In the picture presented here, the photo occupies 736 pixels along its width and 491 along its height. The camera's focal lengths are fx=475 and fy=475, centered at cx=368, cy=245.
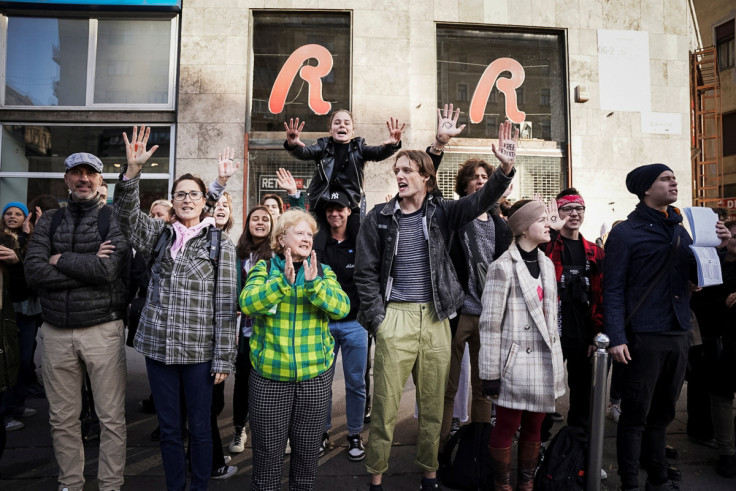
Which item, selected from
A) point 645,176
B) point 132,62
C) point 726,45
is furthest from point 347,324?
point 726,45

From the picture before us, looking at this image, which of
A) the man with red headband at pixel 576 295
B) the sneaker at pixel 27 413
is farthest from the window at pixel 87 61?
the man with red headband at pixel 576 295

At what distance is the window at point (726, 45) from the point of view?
21.1 metres

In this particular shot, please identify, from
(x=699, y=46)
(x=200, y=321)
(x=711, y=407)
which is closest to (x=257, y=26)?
(x=200, y=321)

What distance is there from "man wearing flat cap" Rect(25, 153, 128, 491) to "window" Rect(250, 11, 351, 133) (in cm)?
718

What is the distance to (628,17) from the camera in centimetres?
1089

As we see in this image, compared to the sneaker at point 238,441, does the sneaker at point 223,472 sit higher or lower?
lower

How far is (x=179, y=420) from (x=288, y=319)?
107 cm

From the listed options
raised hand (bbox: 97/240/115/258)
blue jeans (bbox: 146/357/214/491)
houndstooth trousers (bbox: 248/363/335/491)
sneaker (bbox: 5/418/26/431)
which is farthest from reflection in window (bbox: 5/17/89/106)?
houndstooth trousers (bbox: 248/363/335/491)

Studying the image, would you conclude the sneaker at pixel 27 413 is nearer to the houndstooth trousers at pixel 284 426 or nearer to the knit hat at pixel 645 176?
the houndstooth trousers at pixel 284 426

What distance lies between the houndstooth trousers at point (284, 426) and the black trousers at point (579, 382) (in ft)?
7.69

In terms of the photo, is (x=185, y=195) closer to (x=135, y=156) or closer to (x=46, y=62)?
(x=135, y=156)

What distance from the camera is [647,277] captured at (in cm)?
343

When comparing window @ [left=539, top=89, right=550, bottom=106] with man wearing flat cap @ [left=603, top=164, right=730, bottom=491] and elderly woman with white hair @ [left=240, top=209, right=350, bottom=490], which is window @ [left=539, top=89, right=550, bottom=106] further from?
elderly woman with white hair @ [left=240, top=209, right=350, bottom=490]

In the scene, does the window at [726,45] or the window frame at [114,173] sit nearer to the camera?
the window frame at [114,173]
